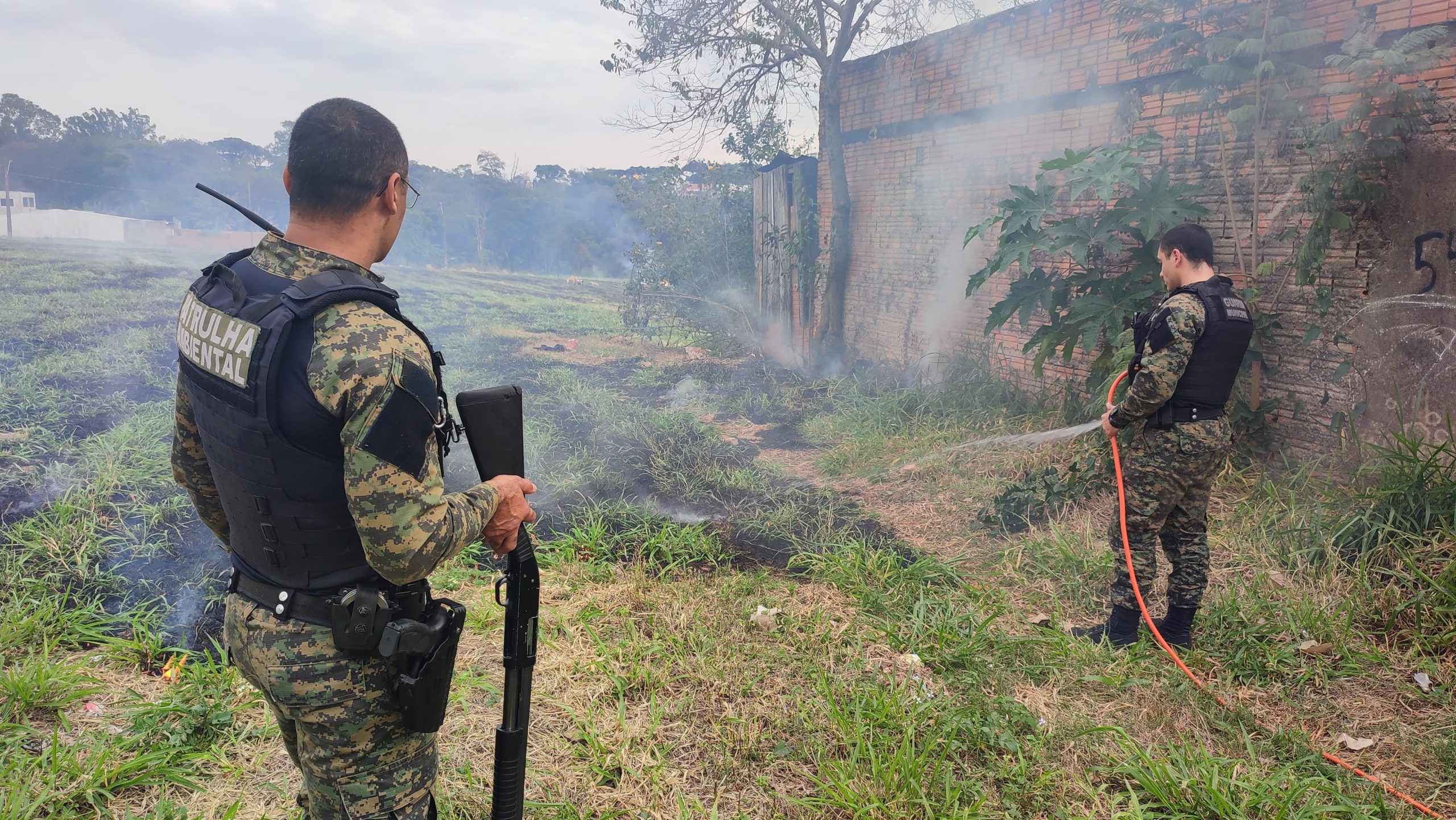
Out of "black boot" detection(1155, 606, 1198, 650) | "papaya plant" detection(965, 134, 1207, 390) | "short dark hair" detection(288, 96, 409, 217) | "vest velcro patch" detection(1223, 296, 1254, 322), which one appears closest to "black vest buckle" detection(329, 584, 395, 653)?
"short dark hair" detection(288, 96, 409, 217)

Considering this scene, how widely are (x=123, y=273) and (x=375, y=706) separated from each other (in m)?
11.6

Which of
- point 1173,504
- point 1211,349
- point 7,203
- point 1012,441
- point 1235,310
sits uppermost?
point 7,203

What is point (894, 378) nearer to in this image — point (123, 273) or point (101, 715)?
point (101, 715)

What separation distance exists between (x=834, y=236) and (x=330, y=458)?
8.40 meters

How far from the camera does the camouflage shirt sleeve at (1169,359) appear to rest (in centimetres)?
313

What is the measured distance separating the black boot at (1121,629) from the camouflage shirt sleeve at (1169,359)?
86 cm

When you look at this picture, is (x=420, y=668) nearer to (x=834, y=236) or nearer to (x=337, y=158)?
(x=337, y=158)

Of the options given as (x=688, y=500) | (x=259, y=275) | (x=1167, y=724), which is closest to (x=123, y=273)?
(x=688, y=500)

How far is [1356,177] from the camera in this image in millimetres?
4348

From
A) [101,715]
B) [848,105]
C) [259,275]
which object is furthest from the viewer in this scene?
[848,105]

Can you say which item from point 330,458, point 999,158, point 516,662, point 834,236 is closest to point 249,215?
point 330,458

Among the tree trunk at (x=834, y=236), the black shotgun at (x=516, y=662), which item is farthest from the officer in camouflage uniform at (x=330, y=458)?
the tree trunk at (x=834, y=236)

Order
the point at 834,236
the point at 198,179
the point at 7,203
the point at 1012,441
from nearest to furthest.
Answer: the point at 1012,441
the point at 7,203
the point at 834,236
the point at 198,179

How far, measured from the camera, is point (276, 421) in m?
1.36
